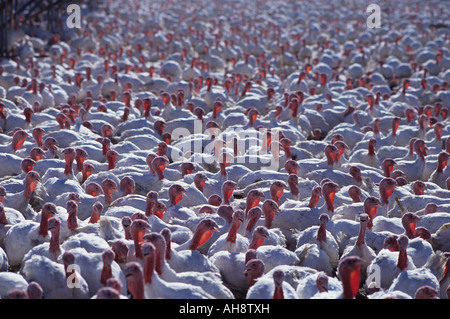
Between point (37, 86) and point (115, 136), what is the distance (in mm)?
2996

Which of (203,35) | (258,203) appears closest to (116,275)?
(258,203)

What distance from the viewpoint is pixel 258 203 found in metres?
7.58

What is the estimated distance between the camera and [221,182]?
860 cm

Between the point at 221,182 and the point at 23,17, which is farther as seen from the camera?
the point at 23,17

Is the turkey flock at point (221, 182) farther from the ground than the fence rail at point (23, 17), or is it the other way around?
the fence rail at point (23, 17)

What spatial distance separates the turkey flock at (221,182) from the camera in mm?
5766

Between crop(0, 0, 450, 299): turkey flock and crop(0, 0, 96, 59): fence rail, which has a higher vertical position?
crop(0, 0, 96, 59): fence rail

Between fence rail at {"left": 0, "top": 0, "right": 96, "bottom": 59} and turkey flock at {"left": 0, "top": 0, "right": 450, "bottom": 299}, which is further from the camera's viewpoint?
fence rail at {"left": 0, "top": 0, "right": 96, "bottom": 59}

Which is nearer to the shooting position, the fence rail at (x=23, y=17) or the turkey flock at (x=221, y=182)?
the turkey flock at (x=221, y=182)

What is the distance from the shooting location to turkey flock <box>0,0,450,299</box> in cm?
577

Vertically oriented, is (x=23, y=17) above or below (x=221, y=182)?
above
